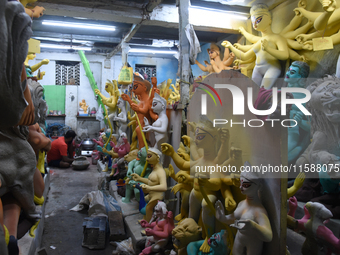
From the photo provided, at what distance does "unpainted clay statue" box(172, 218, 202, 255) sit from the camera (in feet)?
6.57

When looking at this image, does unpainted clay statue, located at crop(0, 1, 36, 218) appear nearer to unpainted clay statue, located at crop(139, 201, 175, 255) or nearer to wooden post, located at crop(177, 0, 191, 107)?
unpainted clay statue, located at crop(139, 201, 175, 255)

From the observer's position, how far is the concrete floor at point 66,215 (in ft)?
10.1

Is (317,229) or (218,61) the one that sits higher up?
(218,61)

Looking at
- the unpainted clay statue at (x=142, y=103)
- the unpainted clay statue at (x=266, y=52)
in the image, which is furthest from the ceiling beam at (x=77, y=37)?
the unpainted clay statue at (x=266, y=52)

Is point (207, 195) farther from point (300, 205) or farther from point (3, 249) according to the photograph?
point (3, 249)

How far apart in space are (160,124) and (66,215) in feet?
7.22

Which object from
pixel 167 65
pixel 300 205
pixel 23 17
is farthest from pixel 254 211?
pixel 167 65

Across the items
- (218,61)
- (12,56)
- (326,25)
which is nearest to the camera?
(12,56)

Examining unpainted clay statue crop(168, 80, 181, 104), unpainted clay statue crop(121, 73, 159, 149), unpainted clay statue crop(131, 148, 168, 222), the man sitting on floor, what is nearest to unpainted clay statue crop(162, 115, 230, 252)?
unpainted clay statue crop(131, 148, 168, 222)

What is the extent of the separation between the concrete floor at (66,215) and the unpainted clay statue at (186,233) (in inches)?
53.1

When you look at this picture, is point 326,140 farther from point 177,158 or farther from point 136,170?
point 136,170

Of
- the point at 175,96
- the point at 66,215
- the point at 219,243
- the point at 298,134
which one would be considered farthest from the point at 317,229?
the point at 175,96

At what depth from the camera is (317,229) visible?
1.50 meters

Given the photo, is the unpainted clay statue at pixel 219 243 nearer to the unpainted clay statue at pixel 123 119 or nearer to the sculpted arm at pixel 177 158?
the sculpted arm at pixel 177 158
